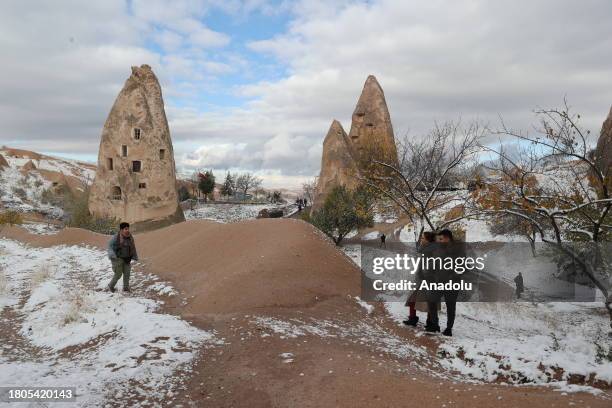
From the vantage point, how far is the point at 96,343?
261 inches

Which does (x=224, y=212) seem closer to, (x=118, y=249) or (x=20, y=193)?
(x=20, y=193)

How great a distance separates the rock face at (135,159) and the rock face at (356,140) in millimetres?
11506

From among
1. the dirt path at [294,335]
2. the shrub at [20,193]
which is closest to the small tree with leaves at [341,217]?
the dirt path at [294,335]

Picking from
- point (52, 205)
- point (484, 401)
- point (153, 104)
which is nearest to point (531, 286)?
point (484, 401)

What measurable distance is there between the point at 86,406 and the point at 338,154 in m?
31.2

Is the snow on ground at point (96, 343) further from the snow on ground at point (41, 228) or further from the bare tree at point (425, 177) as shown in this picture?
the snow on ground at point (41, 228)

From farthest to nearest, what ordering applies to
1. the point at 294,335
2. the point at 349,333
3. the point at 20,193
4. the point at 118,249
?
1. the point at 20,193
2. the point at 118,249
3. the point at 349,333
4. the point at 294,335

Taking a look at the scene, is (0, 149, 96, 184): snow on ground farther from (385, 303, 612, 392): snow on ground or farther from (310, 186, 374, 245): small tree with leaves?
(385, 303, 612, 392): snow on ground

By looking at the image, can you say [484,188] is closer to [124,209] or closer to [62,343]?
[62,343]

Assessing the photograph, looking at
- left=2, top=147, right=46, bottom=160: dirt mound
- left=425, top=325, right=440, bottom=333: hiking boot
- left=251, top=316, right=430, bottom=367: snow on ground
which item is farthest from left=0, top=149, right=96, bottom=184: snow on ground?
left=425, top=325, right=440, bottom=333: hiking boot

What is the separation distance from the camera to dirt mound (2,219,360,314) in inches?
364

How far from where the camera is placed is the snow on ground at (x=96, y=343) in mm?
5055

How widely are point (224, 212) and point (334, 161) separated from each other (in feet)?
44.3

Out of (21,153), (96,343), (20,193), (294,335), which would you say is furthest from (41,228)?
(21,153)
